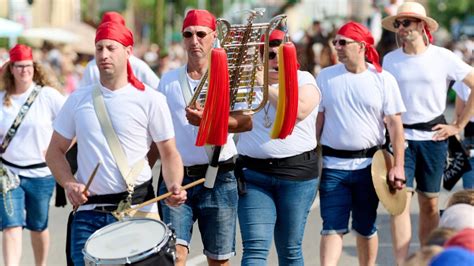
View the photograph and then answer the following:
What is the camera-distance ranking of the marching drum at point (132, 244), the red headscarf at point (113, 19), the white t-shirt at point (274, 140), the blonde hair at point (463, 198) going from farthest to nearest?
the white t-shirt at point (274, 140) → the red headscarf at point (113, 19) → the marching drum at point (132, 244) → the blonde hair at point (463, 198)

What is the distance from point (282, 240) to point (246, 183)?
1.39 ft

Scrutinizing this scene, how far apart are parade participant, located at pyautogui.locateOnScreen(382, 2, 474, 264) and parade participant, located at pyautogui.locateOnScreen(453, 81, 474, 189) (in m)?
0.63

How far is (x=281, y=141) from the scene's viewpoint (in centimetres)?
759

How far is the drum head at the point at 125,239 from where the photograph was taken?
602 centimetres

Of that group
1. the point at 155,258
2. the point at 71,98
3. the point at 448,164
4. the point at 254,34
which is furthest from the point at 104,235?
the point at 448,164

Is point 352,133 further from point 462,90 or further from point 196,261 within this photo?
point 196,261

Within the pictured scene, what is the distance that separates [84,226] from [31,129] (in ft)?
8.98

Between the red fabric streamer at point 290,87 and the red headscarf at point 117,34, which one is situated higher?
the red headscarf at point 117,34

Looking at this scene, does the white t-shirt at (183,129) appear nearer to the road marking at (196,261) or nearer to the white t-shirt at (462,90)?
the road marking at (196,261)

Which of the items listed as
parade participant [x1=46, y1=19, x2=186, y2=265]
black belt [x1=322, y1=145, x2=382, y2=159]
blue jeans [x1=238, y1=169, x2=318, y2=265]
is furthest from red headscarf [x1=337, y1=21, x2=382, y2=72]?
parade participant [x1=46, y1=19, x2=186, y2=265]

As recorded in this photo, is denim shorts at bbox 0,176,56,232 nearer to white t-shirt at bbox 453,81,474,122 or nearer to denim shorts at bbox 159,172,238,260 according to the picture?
denim shorts at bbox 159,172,238,260

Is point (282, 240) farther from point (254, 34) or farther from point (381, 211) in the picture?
point (381, 211)

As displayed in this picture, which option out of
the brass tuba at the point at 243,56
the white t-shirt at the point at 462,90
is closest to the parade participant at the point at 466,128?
the white t-shirt at the point at 462,90

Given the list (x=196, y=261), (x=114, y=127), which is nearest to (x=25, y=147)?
(x=196, y=261)
